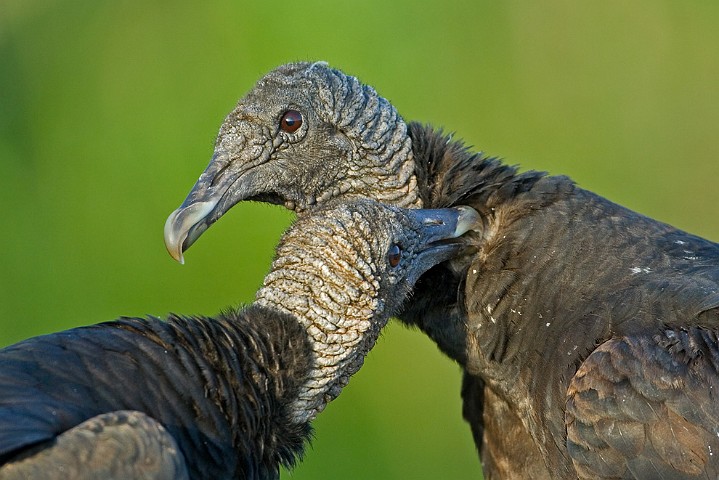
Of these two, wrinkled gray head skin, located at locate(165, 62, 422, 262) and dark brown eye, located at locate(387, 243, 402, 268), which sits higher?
wrinkled gray head skin, located at locate(165, 62, 422, 262)

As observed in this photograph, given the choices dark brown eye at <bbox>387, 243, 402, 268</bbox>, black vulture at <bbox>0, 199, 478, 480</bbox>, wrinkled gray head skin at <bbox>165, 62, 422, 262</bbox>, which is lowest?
black vulture at <bbox>0, 199, 478, 480</bbox>

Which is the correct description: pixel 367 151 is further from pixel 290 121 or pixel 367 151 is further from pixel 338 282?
pixel 338 282

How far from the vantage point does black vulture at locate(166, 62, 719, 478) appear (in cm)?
360

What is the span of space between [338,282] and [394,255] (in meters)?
0.28

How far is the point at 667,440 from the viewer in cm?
357

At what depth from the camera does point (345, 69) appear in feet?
26.1

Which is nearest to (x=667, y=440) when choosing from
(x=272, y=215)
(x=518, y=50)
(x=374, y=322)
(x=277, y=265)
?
(x=374, y=322)

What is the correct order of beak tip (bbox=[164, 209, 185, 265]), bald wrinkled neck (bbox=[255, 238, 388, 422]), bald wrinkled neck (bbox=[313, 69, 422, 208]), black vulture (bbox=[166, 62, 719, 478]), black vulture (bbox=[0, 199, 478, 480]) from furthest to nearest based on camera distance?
→ bald wrinkled neck (bbox=[313, 69, 422, 208]) < beak tip (bbox=[164, 209, 185, 265]) < bald wrinkled neck (bbox=[255, 238, 388, 422]) < black vulture (bbox=[166, 62, 719, 478]) < black vulture (bbox=[0, 199, 478, 480])

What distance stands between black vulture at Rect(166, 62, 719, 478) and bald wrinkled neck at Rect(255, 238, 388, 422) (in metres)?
0.41

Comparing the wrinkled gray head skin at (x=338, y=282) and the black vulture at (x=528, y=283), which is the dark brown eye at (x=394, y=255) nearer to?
the wrinkled gray head skin at (x=338, y=282)

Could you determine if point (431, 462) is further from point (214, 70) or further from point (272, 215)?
point (214, 70)

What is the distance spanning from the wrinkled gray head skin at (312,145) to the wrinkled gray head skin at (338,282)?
375mm

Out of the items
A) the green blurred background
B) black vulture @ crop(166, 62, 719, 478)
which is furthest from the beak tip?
the green blurred background

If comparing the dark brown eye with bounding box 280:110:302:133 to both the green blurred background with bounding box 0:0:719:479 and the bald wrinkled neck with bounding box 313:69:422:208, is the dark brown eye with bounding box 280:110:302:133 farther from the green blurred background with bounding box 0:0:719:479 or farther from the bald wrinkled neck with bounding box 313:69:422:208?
the green blurred background with bounding box 0:0:719:479
